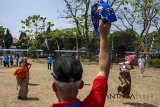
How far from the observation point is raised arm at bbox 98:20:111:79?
2725 millimetres

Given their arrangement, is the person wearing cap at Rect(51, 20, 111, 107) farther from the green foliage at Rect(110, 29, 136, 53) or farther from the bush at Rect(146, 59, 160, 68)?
the green foliage at Rect(110, 29, 136, 53)

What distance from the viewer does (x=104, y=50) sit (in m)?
2.78

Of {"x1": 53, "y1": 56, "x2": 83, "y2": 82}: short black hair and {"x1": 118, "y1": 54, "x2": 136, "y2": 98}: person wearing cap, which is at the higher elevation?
{"x1": 53, "y1": 56, "x2": 83, "y2": 82}: short black hair

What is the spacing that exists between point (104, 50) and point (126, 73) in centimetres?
1163

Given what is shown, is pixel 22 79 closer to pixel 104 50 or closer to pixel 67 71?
pixel 104 50

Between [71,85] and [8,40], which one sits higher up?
[8,40]

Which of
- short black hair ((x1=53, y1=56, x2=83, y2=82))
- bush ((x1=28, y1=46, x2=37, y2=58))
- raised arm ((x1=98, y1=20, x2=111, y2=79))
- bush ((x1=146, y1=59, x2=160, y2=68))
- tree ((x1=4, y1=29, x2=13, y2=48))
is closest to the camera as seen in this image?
short black hair ((x1=53, y1=56, x2=83, y2=82))

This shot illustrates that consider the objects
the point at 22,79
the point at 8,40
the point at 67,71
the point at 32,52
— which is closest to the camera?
the point at 67,71

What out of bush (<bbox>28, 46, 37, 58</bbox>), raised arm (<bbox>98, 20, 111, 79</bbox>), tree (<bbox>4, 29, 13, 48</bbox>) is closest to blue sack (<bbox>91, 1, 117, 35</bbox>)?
raised arm (<bbox>98, 20, 111, 79</bbox>)

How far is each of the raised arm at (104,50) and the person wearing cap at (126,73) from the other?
36.6 ft

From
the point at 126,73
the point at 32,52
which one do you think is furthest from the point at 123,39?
the point at 126,73

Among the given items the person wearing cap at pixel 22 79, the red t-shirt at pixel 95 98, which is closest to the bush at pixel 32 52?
the person wearing cap at pixel 22 79

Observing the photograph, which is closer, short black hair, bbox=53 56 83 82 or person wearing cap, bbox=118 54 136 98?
short black hair, bbox=53 56 83 82

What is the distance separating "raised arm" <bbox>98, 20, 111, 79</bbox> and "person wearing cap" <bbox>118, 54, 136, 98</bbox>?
11163 mm
